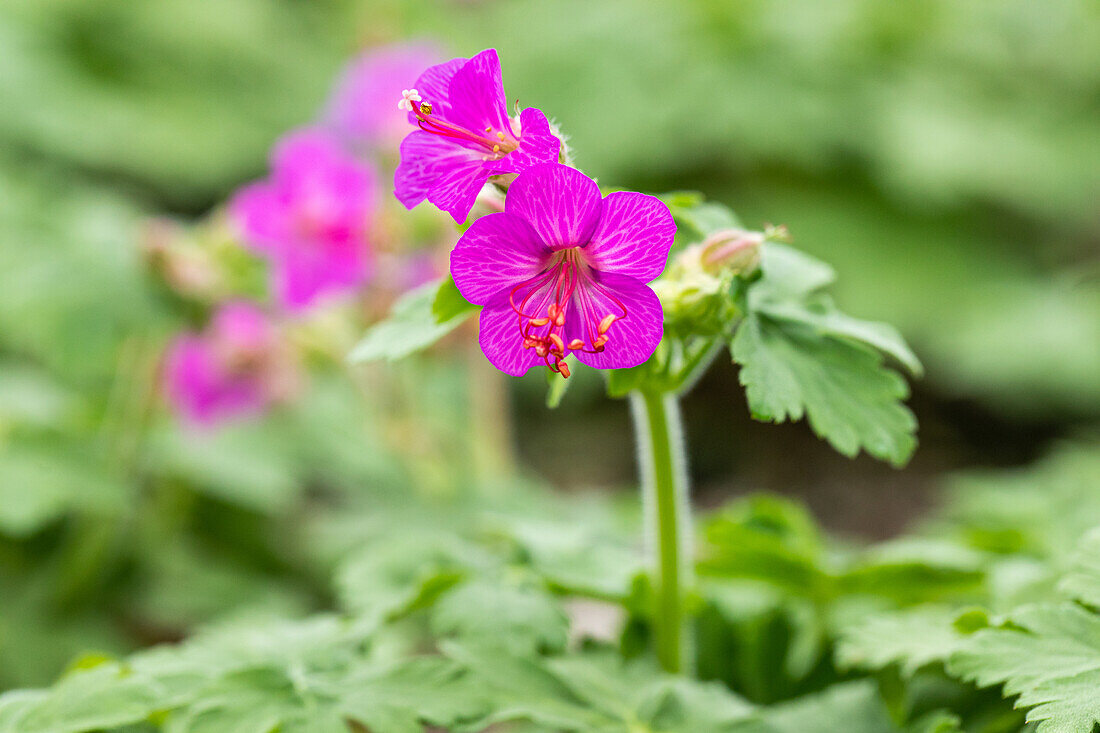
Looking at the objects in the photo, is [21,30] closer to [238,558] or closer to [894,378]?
[238,558]

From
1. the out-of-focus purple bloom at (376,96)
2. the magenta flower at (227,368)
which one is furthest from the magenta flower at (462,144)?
the out-of-focus purple bloom at (376,96)

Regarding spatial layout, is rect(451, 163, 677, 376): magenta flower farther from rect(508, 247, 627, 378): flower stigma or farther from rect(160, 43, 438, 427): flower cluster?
rect(160, 43, 438, 427): flower cluster

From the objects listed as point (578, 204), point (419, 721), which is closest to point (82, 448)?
point (419, 721)

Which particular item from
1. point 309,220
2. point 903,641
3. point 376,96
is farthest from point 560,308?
point 376,96

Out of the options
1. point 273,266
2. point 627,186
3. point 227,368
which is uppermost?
point 627,186

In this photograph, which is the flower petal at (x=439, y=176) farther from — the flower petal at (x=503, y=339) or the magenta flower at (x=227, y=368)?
the magenta flower at (x=227, y=368)

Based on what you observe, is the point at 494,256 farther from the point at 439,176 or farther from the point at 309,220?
the point at 309,220
